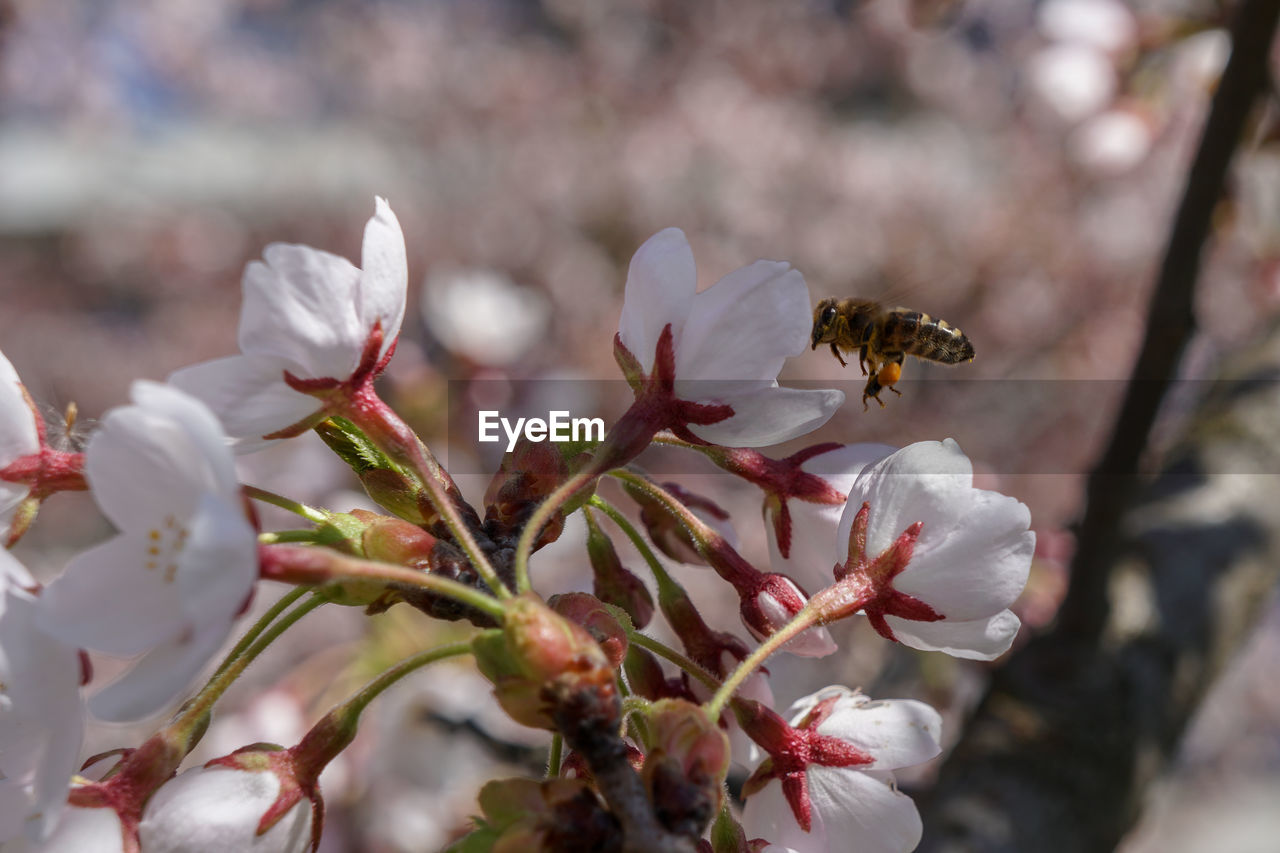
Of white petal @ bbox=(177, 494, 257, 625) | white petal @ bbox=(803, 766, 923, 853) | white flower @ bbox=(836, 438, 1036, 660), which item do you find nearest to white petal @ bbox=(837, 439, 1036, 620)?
white flower @ bbox=(836, 438, 1036, 660)

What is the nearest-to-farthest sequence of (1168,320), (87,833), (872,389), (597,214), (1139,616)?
1. (87,833)
2. (872,389)
3. (1168,320)
4. (1139,616)
5. (597,214)

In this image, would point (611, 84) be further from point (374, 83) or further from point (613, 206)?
point (374, 83)

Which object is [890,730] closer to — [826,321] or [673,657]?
[673,657]

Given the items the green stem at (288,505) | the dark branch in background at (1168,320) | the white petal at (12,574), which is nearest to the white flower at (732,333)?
the green stem at (288,505)

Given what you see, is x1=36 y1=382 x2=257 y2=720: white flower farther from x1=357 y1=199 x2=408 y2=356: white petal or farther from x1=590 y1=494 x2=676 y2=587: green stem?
x1=590 y1=494 x2=676 y2=587: green stem

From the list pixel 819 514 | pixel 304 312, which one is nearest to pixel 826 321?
pixel 819 514
